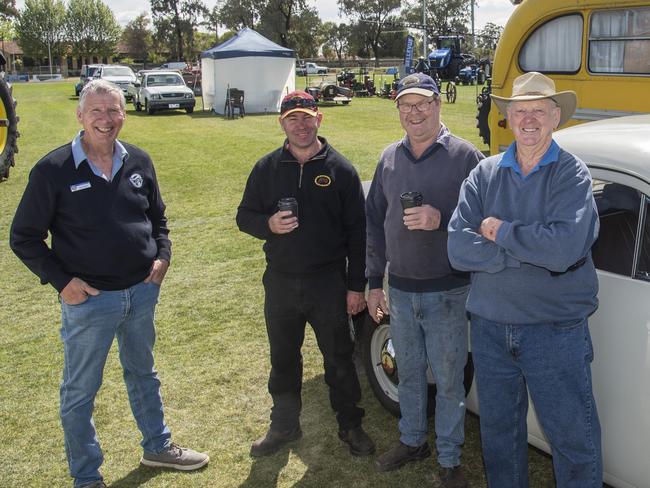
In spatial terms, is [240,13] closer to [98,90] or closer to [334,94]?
[334,94]

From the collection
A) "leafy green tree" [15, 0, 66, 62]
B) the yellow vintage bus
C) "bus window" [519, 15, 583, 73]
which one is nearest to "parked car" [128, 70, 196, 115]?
the yellow vintage bus

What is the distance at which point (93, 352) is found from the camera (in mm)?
3170

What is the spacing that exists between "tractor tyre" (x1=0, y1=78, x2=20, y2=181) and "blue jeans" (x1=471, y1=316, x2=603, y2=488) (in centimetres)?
1039

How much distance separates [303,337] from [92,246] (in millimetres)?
1243

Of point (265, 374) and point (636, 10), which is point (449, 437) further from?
point (636, 10)

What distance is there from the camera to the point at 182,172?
40.8ft

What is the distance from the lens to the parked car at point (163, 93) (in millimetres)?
24078

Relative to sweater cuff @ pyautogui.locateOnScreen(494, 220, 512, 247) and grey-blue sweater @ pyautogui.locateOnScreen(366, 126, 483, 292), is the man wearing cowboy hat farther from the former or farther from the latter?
grey-blue sweater @ pyautogui.locateOnScreen(366, 126, 483, 292)

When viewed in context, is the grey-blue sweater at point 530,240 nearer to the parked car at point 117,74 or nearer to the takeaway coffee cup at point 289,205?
the takeaway coffee cup at point 289,205

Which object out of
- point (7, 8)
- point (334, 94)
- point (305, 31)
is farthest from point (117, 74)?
point (305, 31)

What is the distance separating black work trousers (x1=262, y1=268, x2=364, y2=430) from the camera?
11.6ft

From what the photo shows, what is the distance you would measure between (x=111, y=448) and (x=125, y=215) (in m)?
1.54

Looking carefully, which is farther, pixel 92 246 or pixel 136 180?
pixel 136 180

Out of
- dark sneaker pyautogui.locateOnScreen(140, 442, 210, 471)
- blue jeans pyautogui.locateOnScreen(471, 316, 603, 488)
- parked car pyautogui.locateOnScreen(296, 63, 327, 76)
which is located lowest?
dark sneaker pyautogui.locateOnScreen(140, 442, 210, 471)
